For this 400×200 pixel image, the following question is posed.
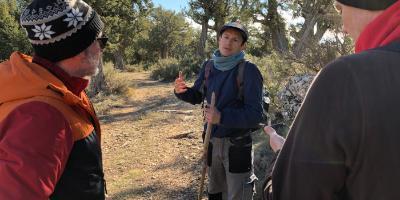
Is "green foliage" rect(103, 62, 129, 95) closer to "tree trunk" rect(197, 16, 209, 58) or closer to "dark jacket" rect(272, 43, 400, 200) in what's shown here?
"tree trunk" rect(197, 16, 209, 58)

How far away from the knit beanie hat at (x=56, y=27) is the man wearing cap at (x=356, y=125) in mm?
1300

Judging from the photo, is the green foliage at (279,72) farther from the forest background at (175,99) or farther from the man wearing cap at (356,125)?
the man wearing cap at (356,125)

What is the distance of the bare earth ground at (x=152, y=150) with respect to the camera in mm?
6039

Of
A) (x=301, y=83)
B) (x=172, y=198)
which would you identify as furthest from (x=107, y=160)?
(x=301, y=83)

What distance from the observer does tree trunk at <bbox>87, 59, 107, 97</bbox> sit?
1418cm

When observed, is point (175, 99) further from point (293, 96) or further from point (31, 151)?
point (31, 151)

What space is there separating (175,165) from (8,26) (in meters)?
29.2

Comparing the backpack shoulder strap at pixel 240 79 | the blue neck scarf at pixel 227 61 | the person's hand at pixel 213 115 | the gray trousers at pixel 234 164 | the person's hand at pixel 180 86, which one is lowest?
the gray trousers at pixel 234 164

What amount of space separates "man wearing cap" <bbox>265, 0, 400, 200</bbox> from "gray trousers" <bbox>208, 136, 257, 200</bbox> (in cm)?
234

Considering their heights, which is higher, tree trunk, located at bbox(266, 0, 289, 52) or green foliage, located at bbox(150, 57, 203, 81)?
tree trunk, located at bbox(266, 0, 289, 52)

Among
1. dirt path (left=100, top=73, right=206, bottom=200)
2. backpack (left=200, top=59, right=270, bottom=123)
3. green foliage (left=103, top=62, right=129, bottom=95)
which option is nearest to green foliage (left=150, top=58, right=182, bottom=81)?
green foliage (left=103, top=62, right=129, bottom=95)

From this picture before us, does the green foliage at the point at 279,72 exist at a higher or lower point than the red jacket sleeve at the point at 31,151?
lower

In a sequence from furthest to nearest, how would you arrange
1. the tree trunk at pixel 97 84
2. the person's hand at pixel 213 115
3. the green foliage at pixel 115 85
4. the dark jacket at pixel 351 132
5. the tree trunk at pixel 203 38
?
1. the tree trunk at pixel 203 38
2. the green foliage at pixel 115 85
3. the tree trunk at pixel 97 84
4. the person's hand at pixel 213 115
5. the dark jacket at pixel 351 132

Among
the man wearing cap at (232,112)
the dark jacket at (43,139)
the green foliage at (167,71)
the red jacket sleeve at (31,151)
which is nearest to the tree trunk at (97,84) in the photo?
the green foliage at (167,71)
